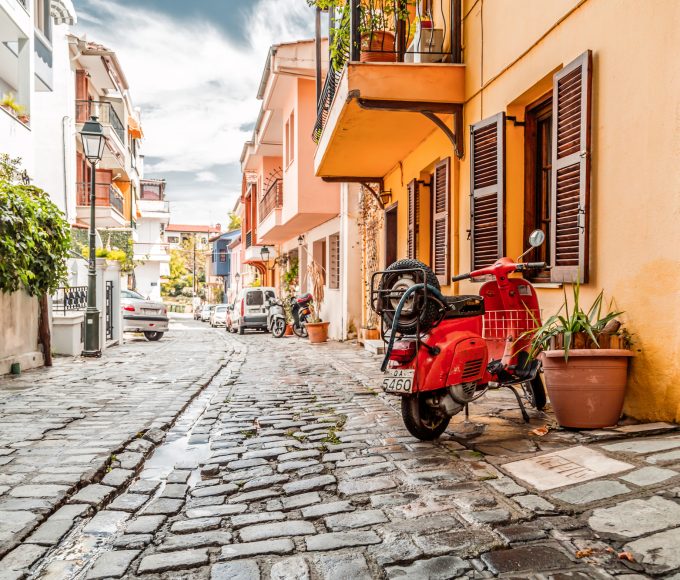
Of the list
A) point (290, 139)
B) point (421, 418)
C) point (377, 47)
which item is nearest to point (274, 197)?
point (290, 139)

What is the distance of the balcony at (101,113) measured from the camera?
2644cm

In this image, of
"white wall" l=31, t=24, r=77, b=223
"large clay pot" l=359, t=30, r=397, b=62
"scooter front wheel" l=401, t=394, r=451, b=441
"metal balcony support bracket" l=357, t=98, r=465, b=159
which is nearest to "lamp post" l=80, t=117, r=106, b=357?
"large clay pot" l=359, t=30, r=397, b=62

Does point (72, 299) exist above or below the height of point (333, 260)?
below

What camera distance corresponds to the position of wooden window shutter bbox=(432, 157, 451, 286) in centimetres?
901

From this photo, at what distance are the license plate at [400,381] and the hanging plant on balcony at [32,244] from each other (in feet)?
20.8

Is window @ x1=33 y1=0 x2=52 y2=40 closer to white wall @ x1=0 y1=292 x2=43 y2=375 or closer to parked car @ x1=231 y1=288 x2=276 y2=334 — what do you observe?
parked car @ x1=231 y1=288 x2=276 y2=334

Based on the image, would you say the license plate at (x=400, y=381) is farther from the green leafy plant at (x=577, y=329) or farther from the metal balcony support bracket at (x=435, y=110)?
the metal balcony support bracket at (x=435, y=110)

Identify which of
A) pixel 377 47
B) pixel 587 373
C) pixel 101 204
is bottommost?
pixel 587 373

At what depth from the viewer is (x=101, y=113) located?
2805 centimetres

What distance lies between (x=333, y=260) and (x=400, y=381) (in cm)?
1374

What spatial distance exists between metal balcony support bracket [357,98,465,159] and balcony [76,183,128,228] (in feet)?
68.7

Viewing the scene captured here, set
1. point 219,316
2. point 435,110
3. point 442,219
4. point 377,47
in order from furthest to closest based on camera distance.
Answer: point 219,316 < point 442,219 < point 377,47 < point 435,110

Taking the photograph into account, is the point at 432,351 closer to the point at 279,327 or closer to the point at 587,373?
the point at 587,373

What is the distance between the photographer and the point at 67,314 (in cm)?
1274
